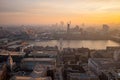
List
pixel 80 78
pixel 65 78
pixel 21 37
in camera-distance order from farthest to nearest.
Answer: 1. pixel 21 37
2. pixel 65 78
3. pixel 80 78

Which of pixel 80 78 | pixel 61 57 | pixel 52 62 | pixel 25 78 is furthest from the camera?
pixel 61 57

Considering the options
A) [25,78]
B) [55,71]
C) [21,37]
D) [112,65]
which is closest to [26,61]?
[55,71]

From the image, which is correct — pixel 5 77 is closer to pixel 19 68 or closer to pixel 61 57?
pixel 19 68

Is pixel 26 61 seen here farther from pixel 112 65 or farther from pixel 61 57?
pixel 112 65

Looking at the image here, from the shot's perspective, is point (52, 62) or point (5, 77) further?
point (52, 62)

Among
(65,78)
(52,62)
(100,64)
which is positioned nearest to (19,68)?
(52,62)

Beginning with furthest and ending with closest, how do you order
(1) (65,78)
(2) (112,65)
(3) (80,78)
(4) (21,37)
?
(4) (21,37) → (2) (112,65) → (1) (65,78) → (3) (80,78)

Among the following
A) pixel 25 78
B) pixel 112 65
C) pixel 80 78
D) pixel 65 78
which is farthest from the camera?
pixel 112 65

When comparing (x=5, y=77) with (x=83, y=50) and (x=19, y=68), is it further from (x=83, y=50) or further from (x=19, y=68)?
(x=83, y=50)

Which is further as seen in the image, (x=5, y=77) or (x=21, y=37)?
(x=21, y=37)
